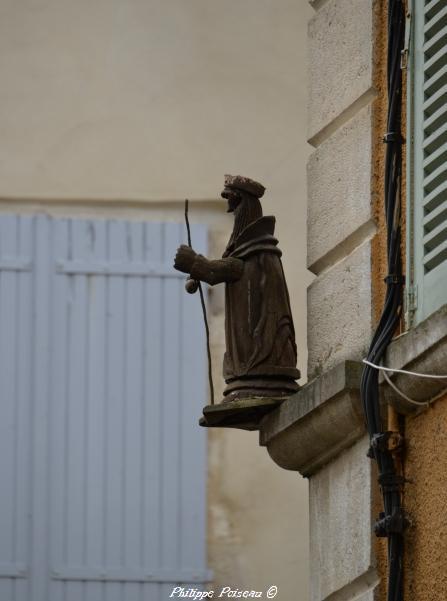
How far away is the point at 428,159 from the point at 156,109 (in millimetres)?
4222

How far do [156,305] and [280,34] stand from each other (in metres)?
Answer: 1.54

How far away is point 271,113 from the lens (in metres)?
11.1

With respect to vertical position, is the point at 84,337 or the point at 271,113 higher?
the point at 271,113

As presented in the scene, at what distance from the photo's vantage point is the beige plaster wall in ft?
35.8

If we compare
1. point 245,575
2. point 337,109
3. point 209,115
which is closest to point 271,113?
point 209,115

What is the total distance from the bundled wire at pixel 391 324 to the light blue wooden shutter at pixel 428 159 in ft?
0.21

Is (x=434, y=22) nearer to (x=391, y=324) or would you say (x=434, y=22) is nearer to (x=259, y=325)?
(x=391, y=324)

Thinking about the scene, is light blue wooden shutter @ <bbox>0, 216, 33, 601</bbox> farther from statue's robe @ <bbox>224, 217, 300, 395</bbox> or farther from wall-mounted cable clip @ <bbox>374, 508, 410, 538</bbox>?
wall-mounted cable clip @ <bbox>374, 508, 410, 538</bbox>

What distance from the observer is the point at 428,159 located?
23.0 ft

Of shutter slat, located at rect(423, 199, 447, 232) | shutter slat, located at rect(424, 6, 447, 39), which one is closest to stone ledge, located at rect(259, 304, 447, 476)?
shutter slat, located at rect(423, 199, 447, 232)

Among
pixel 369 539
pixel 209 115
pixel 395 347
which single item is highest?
pixel 209 115

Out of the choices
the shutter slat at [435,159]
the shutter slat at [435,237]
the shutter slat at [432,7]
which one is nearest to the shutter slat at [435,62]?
the shutter slat at [432,7]

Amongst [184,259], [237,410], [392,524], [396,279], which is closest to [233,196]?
[184,259]

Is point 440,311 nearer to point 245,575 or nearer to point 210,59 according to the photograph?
point 245,575
